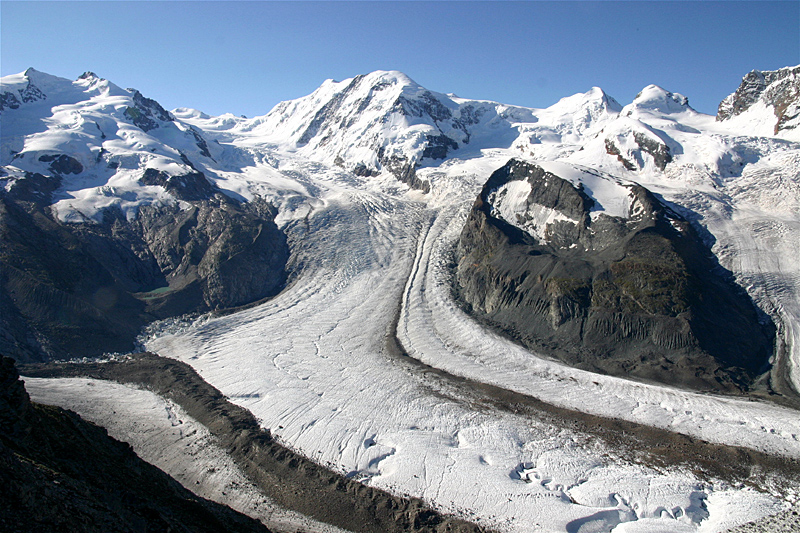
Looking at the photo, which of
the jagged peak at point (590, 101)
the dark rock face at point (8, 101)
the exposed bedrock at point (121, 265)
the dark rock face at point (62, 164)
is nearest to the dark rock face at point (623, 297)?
Answer: the exposed bedrock at point (121, 265)

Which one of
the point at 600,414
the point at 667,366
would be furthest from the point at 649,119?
the point at 600,414

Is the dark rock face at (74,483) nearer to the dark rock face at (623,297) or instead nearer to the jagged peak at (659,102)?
the dark rock face at (623,297)

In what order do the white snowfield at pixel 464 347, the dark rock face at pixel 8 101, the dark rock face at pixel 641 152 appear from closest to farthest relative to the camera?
the white snowfield at pixel 464 347
the dark rock face at pixel 641 152
the dark rock face at pixel 8 101

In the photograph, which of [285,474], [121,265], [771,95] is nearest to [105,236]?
[121,265]

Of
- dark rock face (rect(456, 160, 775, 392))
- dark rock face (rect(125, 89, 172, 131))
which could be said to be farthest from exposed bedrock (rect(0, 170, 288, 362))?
dark rock face (rect(125, 89, 172, 131))

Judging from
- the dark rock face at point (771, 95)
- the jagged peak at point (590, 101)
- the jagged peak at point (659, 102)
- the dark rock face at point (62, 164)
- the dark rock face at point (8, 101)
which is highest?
the jagged peak at point (590, 101)

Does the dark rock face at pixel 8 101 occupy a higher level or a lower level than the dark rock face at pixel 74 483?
higher

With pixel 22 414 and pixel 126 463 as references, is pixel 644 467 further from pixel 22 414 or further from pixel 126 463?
pixel 22 414

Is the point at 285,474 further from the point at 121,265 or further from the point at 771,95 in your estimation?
the point at 771,95
